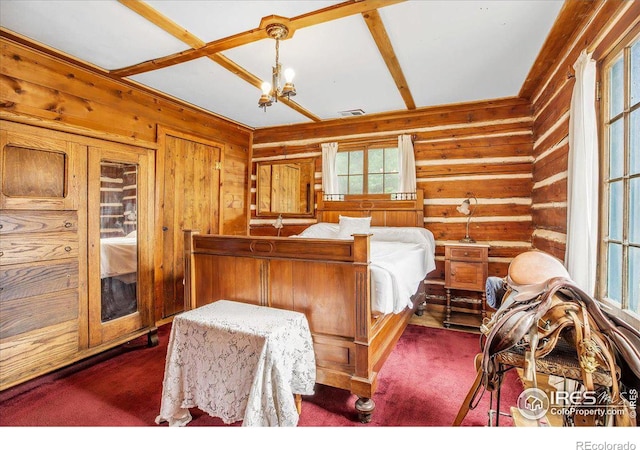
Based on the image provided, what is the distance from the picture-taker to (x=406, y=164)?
4.32 metres

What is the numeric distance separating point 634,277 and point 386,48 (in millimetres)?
2304

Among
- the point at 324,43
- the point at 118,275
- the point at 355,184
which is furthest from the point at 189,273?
the point at 355,184

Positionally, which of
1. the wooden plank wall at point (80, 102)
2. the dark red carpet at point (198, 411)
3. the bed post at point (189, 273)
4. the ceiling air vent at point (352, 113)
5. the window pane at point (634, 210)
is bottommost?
the dark red carpet at point (198, 411)

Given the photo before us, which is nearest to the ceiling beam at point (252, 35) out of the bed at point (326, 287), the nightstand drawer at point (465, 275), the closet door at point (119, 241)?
the closet door at point (119, 241)

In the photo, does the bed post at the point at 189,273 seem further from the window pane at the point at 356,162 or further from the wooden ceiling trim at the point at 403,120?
the wooden ceiling trim at the point at 403,120

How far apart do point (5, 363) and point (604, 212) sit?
4185 millimetres

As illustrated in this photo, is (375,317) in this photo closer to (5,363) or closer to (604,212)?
(604,212)

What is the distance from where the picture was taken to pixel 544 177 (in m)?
3.27

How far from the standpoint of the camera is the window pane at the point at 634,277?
170cm

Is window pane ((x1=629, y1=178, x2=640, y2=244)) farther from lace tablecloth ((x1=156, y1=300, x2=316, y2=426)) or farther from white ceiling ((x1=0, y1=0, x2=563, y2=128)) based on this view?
lace tablecloth ((x1=156, y1=300, x2=316, y2=426))

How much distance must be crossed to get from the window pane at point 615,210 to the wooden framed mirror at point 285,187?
365 centimetres

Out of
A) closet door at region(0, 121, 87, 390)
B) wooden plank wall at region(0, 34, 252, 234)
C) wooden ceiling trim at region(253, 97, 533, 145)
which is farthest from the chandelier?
wooden ceiling trim at region(253, 97, 533, 145)

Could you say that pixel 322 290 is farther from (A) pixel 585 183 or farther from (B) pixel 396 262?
(A) pixel 585 183

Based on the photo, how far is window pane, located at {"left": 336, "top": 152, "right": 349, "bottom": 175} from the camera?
483 cm
